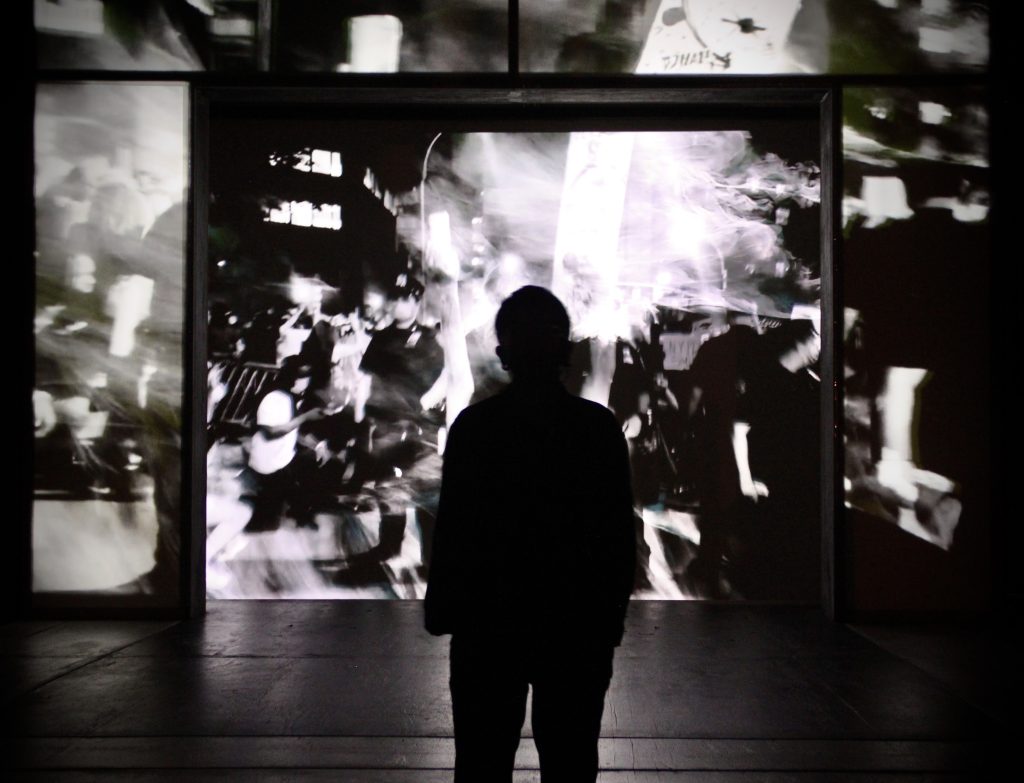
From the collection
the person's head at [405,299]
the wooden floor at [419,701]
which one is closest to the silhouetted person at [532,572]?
the wooden floor at [419,701]

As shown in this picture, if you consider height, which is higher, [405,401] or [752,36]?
[752,36]

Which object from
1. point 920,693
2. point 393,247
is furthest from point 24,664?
point 920,693

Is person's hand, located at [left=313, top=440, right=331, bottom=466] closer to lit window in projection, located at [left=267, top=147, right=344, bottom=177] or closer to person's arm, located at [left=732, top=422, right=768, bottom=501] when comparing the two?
lit window in projection, located at [left=267, top=147, right=344, bottom=177]

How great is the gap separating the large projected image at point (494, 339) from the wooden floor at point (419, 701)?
0.68 metres

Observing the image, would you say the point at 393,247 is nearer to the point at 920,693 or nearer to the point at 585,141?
the point at 585,141

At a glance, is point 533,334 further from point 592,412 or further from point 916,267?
point 916,267

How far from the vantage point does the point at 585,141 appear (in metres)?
6.93

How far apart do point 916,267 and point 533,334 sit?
4846mm

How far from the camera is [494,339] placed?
686cm

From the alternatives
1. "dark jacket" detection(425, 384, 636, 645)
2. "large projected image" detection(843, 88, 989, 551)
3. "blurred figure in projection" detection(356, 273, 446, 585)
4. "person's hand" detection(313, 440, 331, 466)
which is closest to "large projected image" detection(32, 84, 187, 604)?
"person's hand" detection(313, 440, 331, 466)

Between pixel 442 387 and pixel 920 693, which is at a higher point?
pixel 442 387

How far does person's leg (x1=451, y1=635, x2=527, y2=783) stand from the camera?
2.46m

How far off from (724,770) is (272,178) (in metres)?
5.42

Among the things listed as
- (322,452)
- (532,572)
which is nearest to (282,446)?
(322,452)
